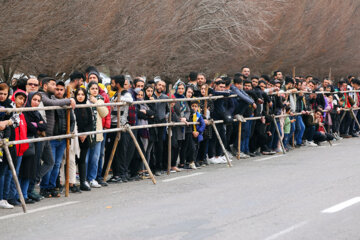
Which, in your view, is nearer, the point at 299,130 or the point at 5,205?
the point at 5,205

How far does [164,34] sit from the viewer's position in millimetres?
22703

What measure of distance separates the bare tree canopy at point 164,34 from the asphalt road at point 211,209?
210 inches

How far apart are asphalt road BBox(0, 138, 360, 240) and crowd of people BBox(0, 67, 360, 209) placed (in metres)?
0.49

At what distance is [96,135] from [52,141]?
959mm

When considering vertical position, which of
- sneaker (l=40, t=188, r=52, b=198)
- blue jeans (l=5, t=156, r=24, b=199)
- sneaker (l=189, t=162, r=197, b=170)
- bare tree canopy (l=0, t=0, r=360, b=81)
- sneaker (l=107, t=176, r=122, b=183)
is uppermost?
bare tree canopy (l=0, t=0, r=360, b=81)

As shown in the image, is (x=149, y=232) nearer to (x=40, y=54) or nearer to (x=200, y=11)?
(x=40, y=54)

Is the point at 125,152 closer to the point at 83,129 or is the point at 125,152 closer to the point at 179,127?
the point at 83,129

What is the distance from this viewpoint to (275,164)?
51.5ft

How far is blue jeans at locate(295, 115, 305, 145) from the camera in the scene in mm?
19844

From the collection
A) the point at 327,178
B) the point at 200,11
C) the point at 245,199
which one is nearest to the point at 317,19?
the point at 200,11

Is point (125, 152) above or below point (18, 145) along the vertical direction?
below

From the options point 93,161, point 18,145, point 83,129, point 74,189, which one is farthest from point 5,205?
point 93,161

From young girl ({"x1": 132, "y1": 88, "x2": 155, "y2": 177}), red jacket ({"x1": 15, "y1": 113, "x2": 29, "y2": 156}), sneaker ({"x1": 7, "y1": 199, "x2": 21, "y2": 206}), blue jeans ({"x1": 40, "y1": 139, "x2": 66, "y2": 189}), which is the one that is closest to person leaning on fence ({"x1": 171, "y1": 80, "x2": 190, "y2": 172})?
young girl ({"x1": 132, "y1": 88, "x2": 155, "y2": 177})

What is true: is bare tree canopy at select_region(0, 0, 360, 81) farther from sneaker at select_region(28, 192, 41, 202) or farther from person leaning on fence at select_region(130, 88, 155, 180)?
sneaker at select_region(28, 192, 41, 202)
